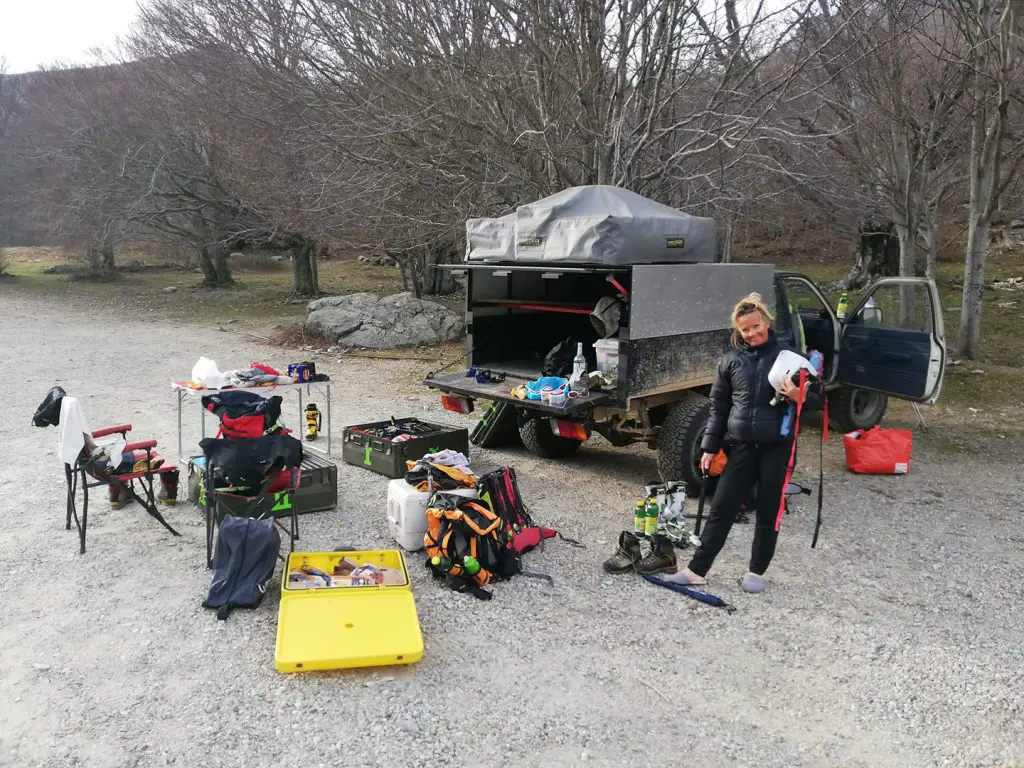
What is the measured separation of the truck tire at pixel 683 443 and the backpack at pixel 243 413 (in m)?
2.81

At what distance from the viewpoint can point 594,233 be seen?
18.9 ft

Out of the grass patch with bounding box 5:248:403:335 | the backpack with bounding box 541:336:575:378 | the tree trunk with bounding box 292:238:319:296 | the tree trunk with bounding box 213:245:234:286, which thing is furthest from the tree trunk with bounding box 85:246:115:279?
the backpack with bounding box 541:336:575:378

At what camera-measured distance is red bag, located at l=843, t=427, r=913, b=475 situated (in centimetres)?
683

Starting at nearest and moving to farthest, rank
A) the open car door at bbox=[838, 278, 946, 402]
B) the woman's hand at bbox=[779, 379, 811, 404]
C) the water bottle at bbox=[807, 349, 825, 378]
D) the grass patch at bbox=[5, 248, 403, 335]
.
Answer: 1. the woman's hand at bbox=[779, 379, 811, 404]
2. the water bottle at bbox=[807, 349, 825, 378]
3. the open car door at bbox=[838, 278, 946, 402]
4. the grass patch at bbox=[5, 248, 403, 335]

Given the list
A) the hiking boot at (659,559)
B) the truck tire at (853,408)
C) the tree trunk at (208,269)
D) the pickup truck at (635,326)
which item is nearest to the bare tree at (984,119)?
the pickup truck at (635,326)

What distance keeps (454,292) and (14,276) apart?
15.5 metres

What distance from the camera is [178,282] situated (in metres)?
25.0

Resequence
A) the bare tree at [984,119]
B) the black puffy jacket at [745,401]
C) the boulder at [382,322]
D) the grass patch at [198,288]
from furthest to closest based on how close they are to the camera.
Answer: the grass patch at [198,288] → the boulder at [382,322] → the bare tree at [984,119] → the black puffy jacket at [745,401]

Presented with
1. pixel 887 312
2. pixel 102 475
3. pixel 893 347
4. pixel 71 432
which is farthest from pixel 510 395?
pixel 887 312

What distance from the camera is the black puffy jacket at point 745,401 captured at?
14.0 ft

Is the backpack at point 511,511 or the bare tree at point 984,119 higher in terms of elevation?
the bare tree at point 984,119

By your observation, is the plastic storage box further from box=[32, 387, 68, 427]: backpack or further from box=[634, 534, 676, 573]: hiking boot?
box=[32, 387, 68, 427]: backpack

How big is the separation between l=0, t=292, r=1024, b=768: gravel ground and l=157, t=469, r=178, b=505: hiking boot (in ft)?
0.61

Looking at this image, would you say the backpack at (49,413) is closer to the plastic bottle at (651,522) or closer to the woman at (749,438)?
the plastic bottle at (651,522)
